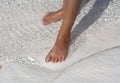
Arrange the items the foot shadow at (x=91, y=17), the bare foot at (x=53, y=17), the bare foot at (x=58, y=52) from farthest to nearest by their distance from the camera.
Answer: the bare foot at (x=53, y=17) < the foot shadow at (x=91, y=17) < the bare foot at (x=58, y=52)

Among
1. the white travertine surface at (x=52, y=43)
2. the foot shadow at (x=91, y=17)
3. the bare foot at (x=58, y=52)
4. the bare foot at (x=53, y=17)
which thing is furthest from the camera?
the bare foot at (x=53, y=17)

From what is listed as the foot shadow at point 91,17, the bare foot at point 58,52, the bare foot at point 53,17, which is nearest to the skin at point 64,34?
the bare foot at point 58,52

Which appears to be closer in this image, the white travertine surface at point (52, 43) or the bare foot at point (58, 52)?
the white travertine surface at point (52, 43)

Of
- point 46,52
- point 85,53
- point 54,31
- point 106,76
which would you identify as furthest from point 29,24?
point 106,76

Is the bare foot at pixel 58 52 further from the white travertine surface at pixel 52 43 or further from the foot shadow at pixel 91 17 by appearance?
the foot shadow at pixel 91 17

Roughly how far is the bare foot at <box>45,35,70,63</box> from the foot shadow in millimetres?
186

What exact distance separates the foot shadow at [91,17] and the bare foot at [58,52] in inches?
7.3

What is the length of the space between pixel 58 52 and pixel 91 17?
2.04 feet

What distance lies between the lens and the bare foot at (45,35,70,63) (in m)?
2.64

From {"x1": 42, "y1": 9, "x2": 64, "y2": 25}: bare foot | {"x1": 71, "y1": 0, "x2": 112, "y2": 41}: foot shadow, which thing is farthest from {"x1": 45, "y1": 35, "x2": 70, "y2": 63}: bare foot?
{"x1": 42, "y1": 9, "x2": 64, "y2": 25}: bare foot

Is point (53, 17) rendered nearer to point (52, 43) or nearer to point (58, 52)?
point (52, 43)

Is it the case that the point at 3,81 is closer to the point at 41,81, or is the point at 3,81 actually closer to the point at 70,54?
the point at 41,81

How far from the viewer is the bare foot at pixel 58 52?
8.67 ft

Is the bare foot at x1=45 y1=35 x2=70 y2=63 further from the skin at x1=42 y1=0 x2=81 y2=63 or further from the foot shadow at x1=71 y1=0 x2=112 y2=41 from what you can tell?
the foot shadow at x1=71 y1=0 x2=112 y2=41
